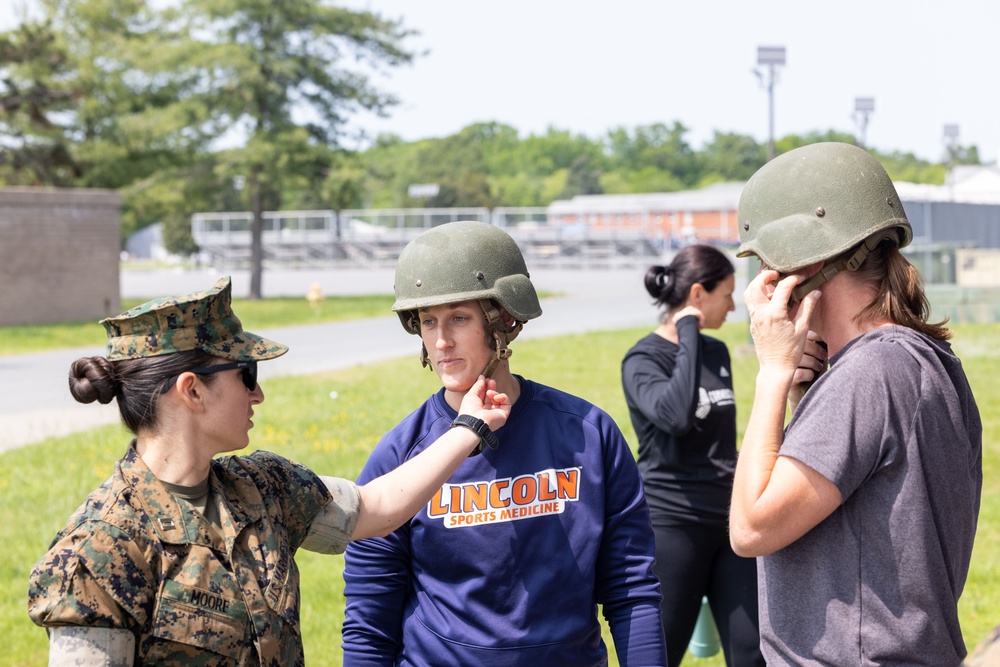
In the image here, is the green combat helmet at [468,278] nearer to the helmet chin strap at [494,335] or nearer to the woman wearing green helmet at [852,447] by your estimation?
the helmet chin strap at [494,335]

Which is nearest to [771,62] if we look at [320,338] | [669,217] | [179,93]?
[320,338]

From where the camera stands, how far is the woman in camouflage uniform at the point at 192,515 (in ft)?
7.18

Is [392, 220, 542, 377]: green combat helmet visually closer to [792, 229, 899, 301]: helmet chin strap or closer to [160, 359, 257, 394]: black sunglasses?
[160, 359, 257, 394]: black sunglasses

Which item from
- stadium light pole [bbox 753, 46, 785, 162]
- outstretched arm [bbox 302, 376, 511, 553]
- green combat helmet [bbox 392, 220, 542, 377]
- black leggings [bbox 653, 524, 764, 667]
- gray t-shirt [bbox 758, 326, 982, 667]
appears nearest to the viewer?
gray t-shirt [bbox 758, 326, 982, 667]

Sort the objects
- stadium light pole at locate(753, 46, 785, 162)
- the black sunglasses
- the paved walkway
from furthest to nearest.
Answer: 1. stadium light pole at locate(753, 46, 785, 162)
2. the paved walkway
3. the black sunglasses

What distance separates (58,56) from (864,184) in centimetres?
3280

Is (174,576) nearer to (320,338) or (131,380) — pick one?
(131,380)

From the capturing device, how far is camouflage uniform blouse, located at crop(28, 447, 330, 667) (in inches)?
85.5

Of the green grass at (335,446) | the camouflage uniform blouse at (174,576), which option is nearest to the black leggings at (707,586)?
the green grass at (335,446)

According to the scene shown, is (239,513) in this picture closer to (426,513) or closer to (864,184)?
(426,513)

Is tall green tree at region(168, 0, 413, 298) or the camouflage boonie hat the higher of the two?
tall green tree at region(168, 0, 413, 298)

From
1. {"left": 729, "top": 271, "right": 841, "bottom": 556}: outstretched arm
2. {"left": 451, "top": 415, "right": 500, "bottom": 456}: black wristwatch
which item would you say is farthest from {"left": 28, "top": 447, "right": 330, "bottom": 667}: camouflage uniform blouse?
{"left": 729, "top": 271, "right": 841, "bottom": 556}: outstretched arm

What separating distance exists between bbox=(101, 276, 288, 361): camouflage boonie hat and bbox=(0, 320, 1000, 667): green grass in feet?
12.3

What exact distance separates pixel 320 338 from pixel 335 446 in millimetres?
12531
